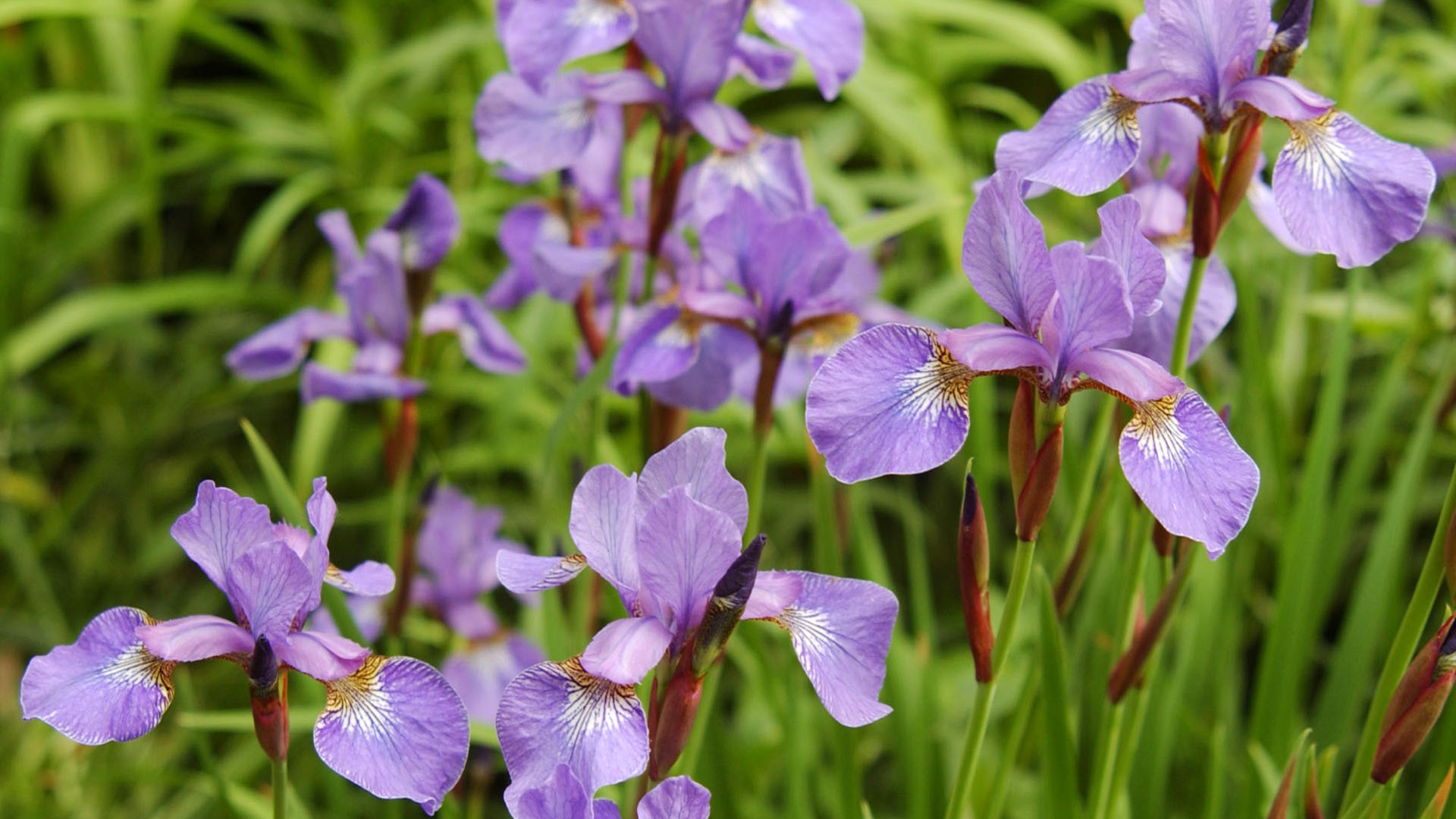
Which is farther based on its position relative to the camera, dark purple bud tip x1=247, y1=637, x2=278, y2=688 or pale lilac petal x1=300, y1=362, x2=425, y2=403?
pale lilac petal x1=300, y1=362, x2=425, y2=403

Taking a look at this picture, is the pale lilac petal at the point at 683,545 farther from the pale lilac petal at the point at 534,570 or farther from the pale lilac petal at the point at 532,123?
the pale lilac petal at the point at 532,123

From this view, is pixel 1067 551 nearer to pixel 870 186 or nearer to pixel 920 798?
pixel 920 798

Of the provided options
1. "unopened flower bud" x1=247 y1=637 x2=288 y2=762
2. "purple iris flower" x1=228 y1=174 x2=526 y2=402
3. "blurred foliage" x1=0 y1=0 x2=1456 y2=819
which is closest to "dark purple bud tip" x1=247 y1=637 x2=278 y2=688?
"unopened flower bud" x1=247 y1=637 x2=288 y2=762

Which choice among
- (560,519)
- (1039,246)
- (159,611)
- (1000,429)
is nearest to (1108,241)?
(1039,246)

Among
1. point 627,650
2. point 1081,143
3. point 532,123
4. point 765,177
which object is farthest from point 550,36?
point 627,650

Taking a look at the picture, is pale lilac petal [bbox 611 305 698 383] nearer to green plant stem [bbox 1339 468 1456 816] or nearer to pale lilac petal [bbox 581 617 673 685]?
pale lilac petal [bbox 581 617 673 685]

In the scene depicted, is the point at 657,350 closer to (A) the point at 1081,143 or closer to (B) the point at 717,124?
(B) the point at 717,124

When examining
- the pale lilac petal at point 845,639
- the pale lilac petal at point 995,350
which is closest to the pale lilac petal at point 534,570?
the pale lilac petal at point 845,639
